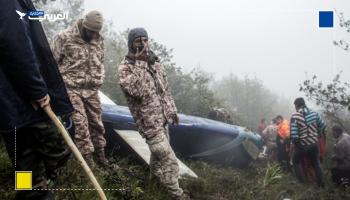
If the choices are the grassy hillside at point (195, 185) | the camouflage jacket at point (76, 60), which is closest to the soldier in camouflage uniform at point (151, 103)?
the grassy hillside at point (195, 185)

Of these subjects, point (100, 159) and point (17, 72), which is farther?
point (100, 159)

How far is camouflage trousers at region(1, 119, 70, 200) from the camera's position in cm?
296

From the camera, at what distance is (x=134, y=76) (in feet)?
17.3

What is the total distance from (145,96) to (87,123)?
30.5 inches

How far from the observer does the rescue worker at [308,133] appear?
9.12m

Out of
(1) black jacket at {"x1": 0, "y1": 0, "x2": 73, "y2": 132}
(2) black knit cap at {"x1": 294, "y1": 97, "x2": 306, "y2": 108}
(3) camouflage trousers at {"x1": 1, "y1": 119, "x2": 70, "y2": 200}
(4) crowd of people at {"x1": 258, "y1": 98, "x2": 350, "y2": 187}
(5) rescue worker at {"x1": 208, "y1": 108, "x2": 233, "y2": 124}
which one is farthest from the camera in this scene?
(5) rescue worker at {"x1": 208, "y1": 108, "x2": 233, "y2": 124}

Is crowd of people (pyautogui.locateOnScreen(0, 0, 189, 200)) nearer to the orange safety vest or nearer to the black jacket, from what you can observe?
the black jacket

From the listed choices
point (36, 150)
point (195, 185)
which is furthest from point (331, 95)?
point (36, 150)

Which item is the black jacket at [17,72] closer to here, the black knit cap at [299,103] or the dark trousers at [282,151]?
the black knit cap at [299,103]

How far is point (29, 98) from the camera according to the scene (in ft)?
9.36

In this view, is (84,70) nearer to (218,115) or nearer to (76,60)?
(76,60)

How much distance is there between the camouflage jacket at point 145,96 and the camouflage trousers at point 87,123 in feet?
1.73

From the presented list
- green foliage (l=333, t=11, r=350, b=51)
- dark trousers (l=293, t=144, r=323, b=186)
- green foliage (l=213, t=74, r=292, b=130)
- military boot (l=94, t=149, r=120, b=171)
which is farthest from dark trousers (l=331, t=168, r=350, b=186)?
green foliage (l=213, t=74, r=292, b=130)

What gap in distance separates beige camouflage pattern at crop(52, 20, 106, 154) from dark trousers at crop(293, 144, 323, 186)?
5177 millimetres
